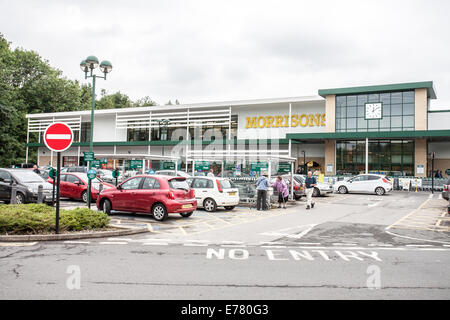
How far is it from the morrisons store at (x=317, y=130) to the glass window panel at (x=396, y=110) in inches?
3.3

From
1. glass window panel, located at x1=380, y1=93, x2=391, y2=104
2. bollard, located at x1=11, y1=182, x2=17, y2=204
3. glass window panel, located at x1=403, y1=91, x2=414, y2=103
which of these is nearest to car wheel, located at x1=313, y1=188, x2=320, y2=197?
glass window panel, located at x1=380, y1=93, x2=391, y2=104

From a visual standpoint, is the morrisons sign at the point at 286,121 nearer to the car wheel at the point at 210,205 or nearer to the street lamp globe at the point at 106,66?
the car wheel at the point at 210,205

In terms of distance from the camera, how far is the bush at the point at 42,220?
895cm

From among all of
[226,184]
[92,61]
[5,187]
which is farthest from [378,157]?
[5,187]

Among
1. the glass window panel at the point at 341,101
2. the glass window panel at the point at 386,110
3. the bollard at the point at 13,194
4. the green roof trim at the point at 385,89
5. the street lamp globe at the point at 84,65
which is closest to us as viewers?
the bollard at the point at 13,194

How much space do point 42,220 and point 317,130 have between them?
112ft

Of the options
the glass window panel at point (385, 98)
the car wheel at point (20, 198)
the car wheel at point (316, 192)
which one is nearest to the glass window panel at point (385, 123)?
the glass window panel at point (385, 98)

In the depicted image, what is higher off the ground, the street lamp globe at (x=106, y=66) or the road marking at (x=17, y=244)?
the street lamp globe at (x=106, y=66)

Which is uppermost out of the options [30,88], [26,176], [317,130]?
[30,88]

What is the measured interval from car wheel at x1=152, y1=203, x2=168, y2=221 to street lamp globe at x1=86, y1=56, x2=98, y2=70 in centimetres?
565

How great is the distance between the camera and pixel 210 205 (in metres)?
16.1

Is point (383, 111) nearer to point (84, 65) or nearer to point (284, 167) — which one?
point (284, 167)
